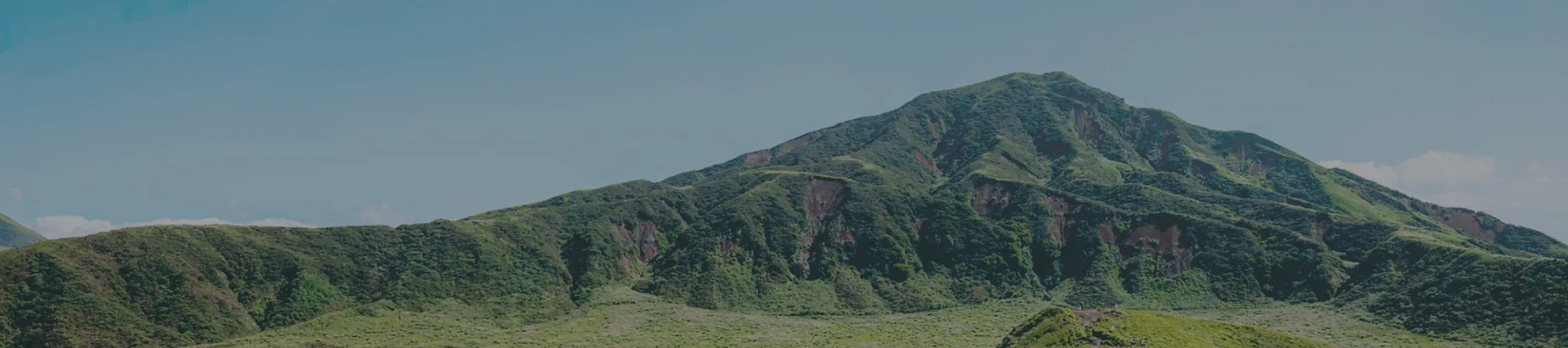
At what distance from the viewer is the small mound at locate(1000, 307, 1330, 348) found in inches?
3238

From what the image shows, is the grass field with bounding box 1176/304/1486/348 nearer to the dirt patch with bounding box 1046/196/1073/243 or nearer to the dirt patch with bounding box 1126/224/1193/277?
the dirt patch with bounding box 1126/224/1193/277

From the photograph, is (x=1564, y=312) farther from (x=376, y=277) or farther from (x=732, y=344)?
(x=376, y=277)

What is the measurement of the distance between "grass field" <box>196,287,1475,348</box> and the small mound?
33674 millimetres

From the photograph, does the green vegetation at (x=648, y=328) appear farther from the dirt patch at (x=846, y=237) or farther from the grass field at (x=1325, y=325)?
the grass field at (x=1325, y=325)

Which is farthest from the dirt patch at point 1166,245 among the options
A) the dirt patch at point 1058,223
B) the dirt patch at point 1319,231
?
the dirt patch at point 1319,231

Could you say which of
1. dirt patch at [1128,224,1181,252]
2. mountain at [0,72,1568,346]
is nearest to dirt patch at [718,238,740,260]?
mountain at [0,72,1568,346]

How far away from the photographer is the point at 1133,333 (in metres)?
84.1

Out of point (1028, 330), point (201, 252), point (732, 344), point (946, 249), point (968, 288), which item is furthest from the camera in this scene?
point (946, 249)

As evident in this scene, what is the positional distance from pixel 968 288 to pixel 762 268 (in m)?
41.9

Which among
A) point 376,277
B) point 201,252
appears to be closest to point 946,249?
point 376,277

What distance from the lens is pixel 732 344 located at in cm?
13175

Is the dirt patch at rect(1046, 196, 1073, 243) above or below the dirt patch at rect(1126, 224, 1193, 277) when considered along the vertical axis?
above

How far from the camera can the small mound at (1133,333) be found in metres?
82.2

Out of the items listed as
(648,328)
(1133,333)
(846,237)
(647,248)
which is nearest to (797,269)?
(846,237)
